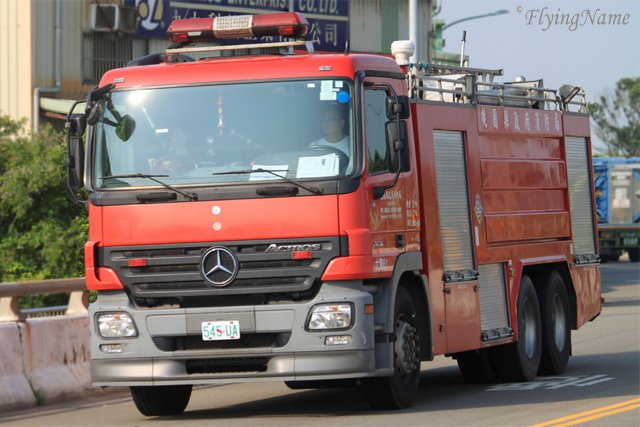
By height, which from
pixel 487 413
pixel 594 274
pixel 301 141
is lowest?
pixel 487 413

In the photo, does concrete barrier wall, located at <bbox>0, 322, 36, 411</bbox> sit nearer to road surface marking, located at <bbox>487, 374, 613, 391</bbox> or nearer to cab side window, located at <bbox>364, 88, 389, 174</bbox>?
cab side window, located at <bbox>364, 88, 389, 174</bbox>

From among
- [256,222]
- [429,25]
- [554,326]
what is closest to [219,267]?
[256,222]

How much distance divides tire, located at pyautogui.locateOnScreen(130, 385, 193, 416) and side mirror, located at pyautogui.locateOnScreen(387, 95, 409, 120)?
3.22m

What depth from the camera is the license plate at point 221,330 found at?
11016 mm

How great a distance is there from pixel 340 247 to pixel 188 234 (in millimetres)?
1227

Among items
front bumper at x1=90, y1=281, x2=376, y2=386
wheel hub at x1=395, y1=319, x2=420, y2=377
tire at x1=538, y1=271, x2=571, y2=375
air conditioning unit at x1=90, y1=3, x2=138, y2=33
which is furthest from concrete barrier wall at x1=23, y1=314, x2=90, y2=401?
air conditioning unit at x1=90, y1=3, x2=138, y2=33

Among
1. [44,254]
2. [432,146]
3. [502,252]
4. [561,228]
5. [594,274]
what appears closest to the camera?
[432,146]

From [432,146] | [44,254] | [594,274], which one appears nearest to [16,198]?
[44,254]

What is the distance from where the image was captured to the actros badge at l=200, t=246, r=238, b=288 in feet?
36.3

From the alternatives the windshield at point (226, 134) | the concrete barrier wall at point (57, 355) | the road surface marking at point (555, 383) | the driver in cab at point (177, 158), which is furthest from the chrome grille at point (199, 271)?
the road surface marking at point (555, 383)

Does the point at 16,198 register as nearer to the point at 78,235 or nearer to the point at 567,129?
the point at 78,235

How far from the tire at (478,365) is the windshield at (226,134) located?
4.39m

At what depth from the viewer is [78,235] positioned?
25.5 metres

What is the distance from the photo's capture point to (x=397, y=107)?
36.7 feet
